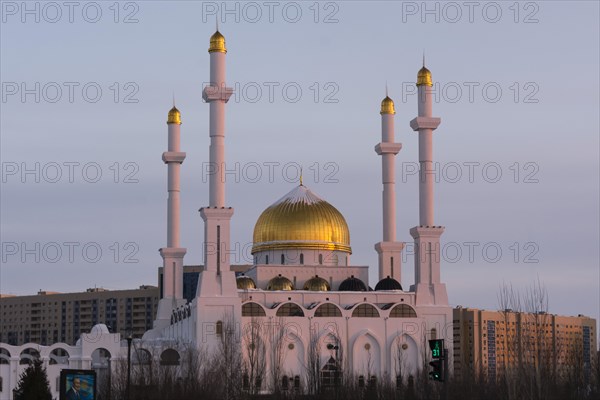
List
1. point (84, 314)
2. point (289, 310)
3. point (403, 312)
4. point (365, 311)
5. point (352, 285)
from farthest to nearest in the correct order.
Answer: point (84, 314) < point (352, 285) < point (403, 312) < point (365, 311) < point (289, 310)

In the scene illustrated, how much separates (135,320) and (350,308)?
210 ft

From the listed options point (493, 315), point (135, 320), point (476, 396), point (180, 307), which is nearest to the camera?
point (476, 396)

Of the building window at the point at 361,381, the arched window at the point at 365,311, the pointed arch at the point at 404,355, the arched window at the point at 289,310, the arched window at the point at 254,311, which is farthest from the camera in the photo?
the arched window at the point at 365,311

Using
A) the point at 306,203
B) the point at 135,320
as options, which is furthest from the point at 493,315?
the point at 306,203

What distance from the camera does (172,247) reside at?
66.6 m

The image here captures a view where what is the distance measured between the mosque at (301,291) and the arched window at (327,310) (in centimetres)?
4

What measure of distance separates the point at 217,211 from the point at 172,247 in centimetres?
825

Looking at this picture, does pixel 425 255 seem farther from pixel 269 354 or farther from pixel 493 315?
pixel 493 315

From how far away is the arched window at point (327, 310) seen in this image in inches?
2437

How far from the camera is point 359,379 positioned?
57.8 m

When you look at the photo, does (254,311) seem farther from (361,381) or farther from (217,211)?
(361,381)

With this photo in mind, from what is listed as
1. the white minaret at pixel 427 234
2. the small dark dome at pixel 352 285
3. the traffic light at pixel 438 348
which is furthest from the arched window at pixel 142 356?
the traffic light at pixel 438 348

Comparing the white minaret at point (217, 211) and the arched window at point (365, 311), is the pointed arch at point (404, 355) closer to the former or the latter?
the arched window at point (365, 311)

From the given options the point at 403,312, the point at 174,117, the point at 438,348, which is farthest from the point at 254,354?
the point at 438,348
